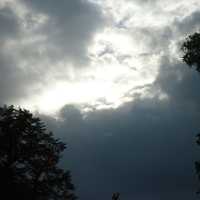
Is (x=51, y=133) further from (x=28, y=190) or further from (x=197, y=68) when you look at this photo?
(x=197, y=68)

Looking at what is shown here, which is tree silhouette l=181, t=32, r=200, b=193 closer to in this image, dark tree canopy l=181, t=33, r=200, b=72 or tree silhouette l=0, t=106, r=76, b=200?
dark tree canopy l=181, t=33, r=200, b=72

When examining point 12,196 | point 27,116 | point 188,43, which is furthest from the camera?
point 27,116

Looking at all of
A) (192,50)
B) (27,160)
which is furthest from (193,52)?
(27,160)

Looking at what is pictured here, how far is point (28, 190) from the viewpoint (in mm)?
35219

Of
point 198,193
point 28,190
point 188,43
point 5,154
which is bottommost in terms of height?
point 198,193

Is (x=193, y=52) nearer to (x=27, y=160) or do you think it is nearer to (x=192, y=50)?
(x=192, y=50)

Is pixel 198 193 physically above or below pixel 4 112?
below

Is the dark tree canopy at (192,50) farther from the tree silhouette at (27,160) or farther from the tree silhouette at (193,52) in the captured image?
the tree silhouette at (27,160)


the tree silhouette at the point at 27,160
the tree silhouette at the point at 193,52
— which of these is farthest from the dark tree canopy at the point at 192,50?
the tree silhouette at the point at 27,160

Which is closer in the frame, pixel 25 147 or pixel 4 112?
pixel 25 147

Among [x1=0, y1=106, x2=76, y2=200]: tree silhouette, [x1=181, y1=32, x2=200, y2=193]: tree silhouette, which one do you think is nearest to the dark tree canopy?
[x1=181, y1=32, x2=200, y2=193]: tree silhouette

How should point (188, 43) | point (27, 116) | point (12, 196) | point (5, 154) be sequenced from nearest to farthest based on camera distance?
1. point (188, 43)
2. point (12, 196)
3. point (5, 154)
4. point (27, 116)

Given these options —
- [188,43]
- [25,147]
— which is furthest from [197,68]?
[25,147]

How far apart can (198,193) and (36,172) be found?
55.6ft
